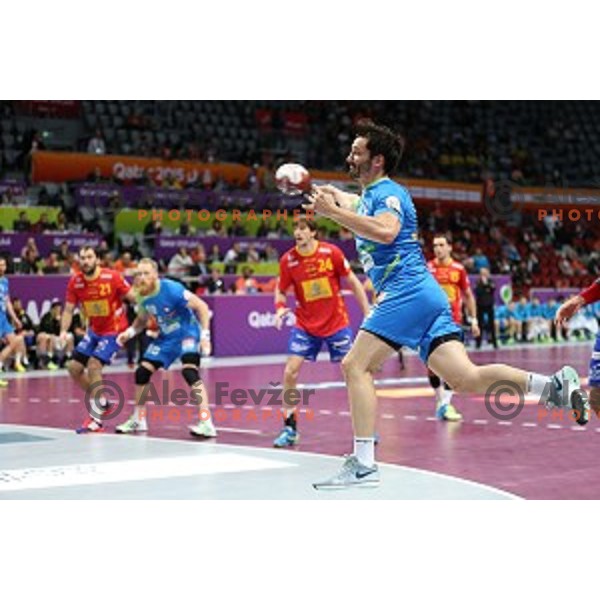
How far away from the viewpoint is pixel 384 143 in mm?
7109

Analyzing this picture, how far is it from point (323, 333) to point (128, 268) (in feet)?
36.2

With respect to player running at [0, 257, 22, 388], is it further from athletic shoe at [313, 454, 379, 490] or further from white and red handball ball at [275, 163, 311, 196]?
athletic shoe at [313, 454, 379, 490]

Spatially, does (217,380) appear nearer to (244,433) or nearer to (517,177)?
(244,433)

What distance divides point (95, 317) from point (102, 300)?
0.66 ft

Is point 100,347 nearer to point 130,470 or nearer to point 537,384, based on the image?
point 130,470

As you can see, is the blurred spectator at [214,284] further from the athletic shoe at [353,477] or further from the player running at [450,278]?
the athletic shoe at [353,477]

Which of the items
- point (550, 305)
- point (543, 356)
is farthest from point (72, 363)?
point (550, 305)

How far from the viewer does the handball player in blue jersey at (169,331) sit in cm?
1098

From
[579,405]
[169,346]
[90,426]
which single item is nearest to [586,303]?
[579,405]

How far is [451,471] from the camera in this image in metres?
8.64

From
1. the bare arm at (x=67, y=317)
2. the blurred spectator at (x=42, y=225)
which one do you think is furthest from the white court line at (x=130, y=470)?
the blurred spectator at (x=42, y=225)

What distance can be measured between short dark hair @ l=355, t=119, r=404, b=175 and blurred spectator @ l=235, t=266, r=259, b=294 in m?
16.0

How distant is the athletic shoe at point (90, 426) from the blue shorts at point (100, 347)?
0.74m

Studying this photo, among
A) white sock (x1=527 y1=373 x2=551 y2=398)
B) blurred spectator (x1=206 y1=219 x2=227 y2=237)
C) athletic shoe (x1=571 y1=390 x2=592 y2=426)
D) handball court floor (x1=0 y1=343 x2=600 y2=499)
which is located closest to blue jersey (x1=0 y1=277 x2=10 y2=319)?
handball court floor (x1=0 y1=343 x2=600 y2=499)
